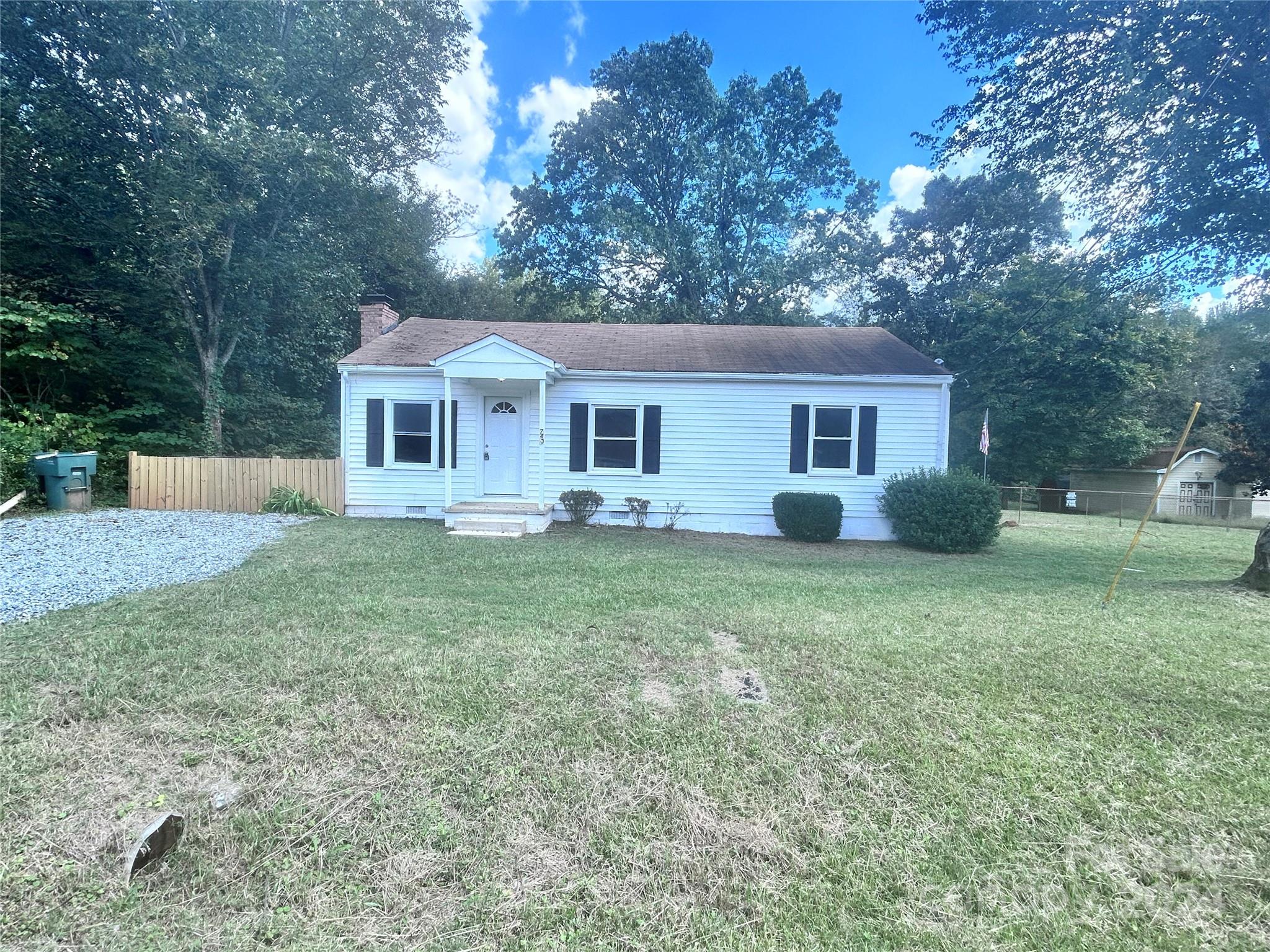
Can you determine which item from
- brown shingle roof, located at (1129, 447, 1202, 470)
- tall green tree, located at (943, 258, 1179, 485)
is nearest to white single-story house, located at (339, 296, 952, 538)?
tall green tree, located at (943, 258, 1179, 485)

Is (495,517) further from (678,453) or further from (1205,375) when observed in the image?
(1205,375)

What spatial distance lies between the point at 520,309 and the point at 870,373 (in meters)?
18.6

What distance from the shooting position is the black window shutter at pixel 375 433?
10914 mm

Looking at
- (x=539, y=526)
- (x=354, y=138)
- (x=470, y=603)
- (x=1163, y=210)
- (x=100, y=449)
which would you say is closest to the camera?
(x=470, y=603)

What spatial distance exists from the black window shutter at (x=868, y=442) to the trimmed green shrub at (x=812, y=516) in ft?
3.17

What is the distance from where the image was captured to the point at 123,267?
12445 millimetres

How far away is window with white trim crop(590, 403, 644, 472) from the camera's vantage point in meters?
11.0

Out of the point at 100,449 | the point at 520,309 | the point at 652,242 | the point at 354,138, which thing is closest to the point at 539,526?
the point at 100,449

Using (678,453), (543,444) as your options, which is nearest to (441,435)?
(543,444)

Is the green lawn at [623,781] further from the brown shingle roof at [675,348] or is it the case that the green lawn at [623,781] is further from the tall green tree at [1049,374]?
the tall green tree at [1049,374]

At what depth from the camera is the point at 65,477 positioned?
952 centimetres

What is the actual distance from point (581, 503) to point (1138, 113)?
10.5m

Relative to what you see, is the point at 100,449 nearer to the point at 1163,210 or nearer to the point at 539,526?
the point at 539,526

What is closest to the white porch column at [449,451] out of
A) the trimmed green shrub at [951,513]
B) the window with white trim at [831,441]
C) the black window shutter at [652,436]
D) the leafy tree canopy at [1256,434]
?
the black window shutter at [652,436]
